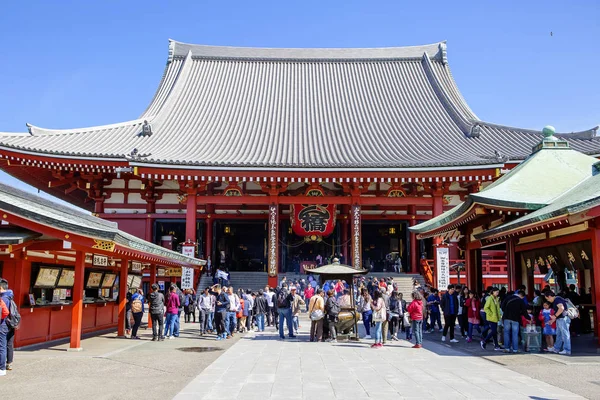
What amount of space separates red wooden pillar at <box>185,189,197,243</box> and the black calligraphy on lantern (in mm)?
5154

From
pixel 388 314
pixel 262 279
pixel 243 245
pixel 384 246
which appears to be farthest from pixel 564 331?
pixel 243 245

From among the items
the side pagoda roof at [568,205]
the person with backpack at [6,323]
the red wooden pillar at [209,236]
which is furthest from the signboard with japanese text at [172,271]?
the person with backpack at [6,323]

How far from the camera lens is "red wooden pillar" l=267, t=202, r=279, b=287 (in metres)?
24.4

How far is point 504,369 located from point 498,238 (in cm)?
644

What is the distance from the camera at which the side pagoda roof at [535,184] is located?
14.1 m

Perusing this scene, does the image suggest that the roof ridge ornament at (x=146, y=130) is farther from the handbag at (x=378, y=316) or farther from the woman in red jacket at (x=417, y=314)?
the woman in red jacket at (x=417, y=314)

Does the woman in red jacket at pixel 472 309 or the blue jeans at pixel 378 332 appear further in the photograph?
the woman in red jacket at pixel 472 309

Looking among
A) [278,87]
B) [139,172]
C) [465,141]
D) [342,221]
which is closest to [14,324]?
[139,172]

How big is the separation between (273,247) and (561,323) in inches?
588

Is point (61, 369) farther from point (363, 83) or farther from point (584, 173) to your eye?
point (363, 83)

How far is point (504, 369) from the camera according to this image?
1045cm

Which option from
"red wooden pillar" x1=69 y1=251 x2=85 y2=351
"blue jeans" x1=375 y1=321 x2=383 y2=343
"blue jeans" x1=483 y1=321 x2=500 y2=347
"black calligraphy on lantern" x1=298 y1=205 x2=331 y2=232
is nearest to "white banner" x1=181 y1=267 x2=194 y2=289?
"black calligraphy on lantern" x1=298 y1=205 x2=331 y2=232

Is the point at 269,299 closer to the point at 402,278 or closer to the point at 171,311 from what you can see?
the point at 171,311

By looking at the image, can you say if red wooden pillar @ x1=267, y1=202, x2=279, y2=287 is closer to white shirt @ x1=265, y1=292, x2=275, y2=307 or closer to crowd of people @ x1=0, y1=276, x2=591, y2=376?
crowd of people @ x1=0, y1=276, x2=591, y2=376
